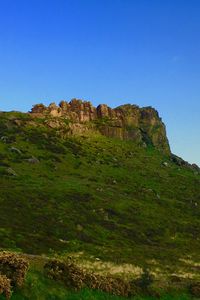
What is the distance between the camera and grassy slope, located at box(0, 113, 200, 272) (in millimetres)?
76500

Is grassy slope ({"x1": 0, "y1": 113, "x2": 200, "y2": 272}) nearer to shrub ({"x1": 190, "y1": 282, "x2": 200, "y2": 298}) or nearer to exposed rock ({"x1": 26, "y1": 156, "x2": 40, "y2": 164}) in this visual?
exposed rock ({"x1": 26, "y1": 156, "x2": 40, "y2": 164})

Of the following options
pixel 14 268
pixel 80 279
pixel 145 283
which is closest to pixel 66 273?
pixel 80 279

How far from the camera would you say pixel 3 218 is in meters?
80.2

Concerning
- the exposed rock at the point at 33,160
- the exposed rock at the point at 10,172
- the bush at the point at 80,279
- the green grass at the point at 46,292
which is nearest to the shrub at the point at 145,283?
the bush at the point at 80,279

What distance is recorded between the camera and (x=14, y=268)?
1969 centimetres

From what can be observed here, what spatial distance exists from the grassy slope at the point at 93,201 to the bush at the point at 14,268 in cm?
4095

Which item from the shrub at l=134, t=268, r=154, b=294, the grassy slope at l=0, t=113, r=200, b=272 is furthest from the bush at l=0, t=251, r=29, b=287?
the grassy slope at l=0, t=113, r=200, b=272

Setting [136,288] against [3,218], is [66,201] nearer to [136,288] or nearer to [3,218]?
[3,218]

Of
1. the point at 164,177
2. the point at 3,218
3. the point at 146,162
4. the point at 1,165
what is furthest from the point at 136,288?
the point at 146,162

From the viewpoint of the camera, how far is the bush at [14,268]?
19.3 m

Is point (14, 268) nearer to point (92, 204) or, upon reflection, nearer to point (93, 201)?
point (92, 204)

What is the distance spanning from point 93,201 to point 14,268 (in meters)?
94.8

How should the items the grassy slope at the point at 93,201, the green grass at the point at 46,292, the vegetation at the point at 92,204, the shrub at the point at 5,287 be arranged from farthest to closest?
the grassy slope at the point at 93,201
the vegetation at the point at 92,204
the green grass at the point at 46,292
the shrub at the point at 5,287

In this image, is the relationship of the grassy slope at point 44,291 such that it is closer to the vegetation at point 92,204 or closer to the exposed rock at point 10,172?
the vegetation at point 92,204
